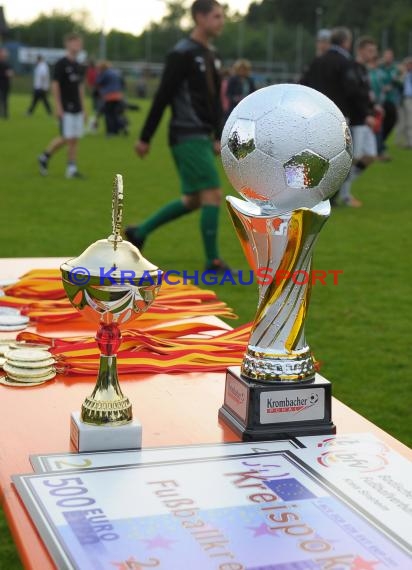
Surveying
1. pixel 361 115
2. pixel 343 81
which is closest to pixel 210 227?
pixel 343 81

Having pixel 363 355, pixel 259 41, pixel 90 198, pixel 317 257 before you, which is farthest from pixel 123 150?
pixel 259 41

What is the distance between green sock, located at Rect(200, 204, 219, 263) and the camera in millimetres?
5645

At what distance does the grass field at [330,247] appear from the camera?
13.7 feet

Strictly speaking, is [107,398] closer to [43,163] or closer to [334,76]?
[334,76]

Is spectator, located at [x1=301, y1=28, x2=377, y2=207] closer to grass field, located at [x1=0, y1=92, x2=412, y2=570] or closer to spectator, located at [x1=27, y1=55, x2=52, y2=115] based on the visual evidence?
grass field, located at [x1=0, y1=92, x2=412, y2=570]

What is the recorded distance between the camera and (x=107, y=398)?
5.08 ft

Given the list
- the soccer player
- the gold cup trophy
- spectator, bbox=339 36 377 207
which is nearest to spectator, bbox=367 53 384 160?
spectator, bbox=339 36 377 207

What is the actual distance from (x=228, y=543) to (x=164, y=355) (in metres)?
0.93

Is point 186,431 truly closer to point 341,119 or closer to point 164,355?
point 164,355

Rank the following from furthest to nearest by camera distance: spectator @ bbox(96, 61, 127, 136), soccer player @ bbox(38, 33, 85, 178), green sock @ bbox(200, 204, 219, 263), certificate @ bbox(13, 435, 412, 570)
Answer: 1. spectator @ bbox(96, 61, 127, 136)
2. soccer player @ bbox(38, 33, 85, 178)
3. green sock @ bbox(200, 204, 219, 263)
4. certificate @ bbox(13, 435, 412, 570)

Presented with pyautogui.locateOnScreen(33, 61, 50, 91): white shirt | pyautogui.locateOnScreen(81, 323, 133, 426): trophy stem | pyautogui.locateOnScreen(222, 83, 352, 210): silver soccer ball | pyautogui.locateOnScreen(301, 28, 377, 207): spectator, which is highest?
pyautogui.locateOnScreen(33, 61, 50, 91): white shirt

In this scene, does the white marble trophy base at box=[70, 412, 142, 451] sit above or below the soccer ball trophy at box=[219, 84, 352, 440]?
below

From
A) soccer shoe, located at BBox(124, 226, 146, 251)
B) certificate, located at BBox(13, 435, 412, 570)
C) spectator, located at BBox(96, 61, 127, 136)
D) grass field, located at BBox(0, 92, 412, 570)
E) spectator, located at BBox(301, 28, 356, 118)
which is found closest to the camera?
certificate, located at BBox(13, 435, 412, 570)

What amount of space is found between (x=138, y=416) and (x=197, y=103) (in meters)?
3.99
